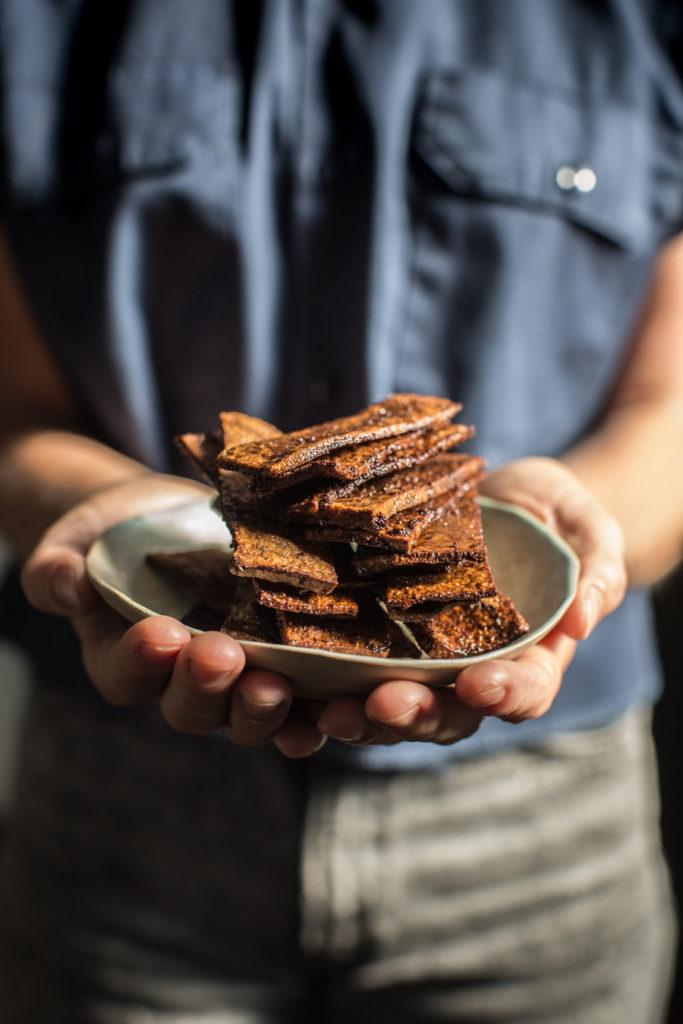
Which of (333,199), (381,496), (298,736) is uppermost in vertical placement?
(333,199)

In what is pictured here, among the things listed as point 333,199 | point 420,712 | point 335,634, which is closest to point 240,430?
point 335,634

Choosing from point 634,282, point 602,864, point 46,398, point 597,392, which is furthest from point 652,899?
point 46,398

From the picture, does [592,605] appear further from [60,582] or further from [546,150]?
[546,150]

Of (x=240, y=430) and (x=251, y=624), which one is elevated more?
(x=240, y=430)

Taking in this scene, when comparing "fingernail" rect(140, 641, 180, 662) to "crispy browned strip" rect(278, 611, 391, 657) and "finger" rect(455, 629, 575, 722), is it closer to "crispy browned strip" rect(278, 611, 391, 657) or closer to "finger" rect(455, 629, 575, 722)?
"crispy browned strip" rect(278, 611, 391, 657)

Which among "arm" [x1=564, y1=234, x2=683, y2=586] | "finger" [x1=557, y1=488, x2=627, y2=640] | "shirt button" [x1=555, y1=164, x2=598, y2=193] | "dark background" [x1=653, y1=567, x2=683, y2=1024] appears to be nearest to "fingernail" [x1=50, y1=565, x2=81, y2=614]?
"finger" [x1=557, y1=488, x2=627, y2=640]

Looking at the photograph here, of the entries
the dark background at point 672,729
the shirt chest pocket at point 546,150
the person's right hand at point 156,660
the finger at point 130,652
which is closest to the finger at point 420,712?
the person's right hand at point 156,660
